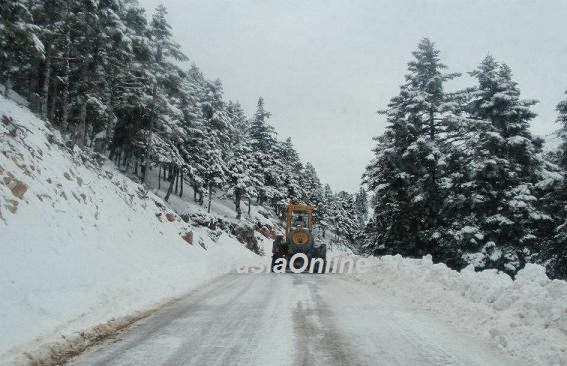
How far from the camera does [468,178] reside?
62.6ft

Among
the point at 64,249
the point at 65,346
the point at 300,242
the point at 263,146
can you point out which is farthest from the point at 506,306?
the point at 263,146

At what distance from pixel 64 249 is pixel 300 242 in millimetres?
12286

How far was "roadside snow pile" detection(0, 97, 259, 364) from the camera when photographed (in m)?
6.72

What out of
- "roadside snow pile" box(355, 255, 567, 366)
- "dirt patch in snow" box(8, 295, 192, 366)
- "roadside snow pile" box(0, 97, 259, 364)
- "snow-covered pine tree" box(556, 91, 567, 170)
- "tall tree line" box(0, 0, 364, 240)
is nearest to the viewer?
"dirt patch in snow" box(8, 295, 192, 366)

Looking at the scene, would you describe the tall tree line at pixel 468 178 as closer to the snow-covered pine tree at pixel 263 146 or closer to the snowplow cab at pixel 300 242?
the snowplow cab at pixel 300 242

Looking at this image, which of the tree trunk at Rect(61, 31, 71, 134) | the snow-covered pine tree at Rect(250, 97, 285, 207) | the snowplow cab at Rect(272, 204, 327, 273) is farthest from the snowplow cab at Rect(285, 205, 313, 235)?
the snow-covered pine tree at Rect(250, 97, 285, 207)

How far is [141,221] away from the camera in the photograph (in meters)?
20.0

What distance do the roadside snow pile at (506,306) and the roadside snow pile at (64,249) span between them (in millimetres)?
5976

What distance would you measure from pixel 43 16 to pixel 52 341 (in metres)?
19.6

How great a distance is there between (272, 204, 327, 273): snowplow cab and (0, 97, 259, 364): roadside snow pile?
3.41m

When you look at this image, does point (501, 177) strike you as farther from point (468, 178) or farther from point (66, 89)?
point (66, 89)

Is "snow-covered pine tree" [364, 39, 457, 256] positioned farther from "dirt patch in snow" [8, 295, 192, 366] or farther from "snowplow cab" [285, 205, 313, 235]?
"dirt patch in snow" [8, 295, 192, 366]

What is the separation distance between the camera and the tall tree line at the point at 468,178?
16.7 meters

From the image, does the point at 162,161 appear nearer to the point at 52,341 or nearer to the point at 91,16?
the point at 91,16
